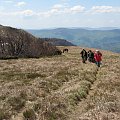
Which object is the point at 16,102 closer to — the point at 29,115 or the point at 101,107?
the point at 29,115

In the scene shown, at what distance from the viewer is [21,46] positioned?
70.1 m

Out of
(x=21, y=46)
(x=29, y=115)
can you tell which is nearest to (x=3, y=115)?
(x=29, y=115)

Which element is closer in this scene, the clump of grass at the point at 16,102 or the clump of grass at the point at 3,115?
the clump of grass at the point at 3,115

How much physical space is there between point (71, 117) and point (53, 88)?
7.54 m

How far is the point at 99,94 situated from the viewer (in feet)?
64.8

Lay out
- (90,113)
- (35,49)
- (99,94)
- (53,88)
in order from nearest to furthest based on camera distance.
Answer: (90,113)
(99,94)
(53,88)
(35,49)

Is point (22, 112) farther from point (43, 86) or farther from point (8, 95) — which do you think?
point (43, 86)

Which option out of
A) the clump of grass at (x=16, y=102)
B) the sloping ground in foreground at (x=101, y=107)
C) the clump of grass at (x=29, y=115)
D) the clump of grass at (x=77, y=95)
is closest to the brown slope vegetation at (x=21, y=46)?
the clump of grass at (x=77, y=95)

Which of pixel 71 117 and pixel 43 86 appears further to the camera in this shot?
pixel 43 86

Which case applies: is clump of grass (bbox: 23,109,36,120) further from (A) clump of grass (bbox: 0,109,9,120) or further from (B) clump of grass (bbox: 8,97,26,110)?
(B) clump of grass (bbox: 8,97,26,110)

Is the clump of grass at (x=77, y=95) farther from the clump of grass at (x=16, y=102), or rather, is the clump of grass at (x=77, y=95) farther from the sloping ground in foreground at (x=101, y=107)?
the clump of grass at (x=16, y=102)

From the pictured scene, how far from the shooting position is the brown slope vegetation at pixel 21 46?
67669 mm

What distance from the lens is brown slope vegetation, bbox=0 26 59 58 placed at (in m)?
67.7

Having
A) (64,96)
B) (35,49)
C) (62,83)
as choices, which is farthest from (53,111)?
(35,49)
